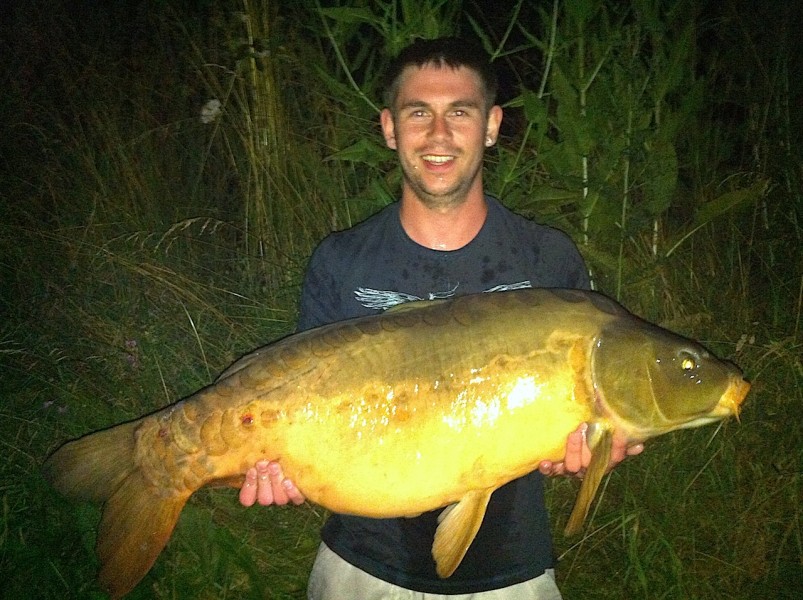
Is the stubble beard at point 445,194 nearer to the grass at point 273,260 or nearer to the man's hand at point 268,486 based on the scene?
the grass at point 273,260

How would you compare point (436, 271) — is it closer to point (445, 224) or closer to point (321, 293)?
point (445, 224)

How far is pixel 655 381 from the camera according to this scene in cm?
149

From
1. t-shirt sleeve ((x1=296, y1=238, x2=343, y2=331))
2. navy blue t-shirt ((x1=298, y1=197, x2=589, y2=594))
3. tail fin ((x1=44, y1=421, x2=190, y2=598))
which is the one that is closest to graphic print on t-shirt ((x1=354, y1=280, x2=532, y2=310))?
navy blue t-shirt ((x1=298, y1=197, x2=589, y2=594))

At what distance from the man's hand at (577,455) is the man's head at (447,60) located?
3.05ft

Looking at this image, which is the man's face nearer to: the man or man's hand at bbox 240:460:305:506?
the man

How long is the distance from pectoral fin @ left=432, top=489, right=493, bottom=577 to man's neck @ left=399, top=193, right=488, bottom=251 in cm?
63

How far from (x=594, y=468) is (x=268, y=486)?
707 mm

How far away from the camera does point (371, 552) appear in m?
1.61

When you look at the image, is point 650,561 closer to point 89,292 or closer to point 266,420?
point 266,420

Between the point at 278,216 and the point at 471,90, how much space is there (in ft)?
4.18

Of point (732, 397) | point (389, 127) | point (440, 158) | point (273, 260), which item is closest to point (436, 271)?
point (440, 158)

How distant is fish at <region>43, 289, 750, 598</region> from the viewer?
55.9 inches

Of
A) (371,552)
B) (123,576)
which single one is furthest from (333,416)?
(123,576)

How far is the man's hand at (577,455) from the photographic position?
145 cm
